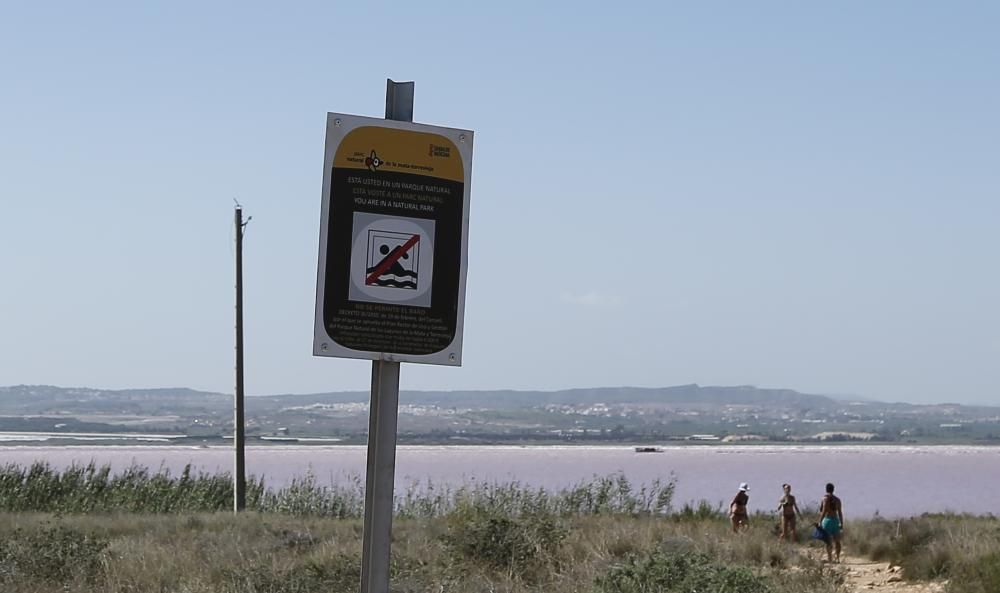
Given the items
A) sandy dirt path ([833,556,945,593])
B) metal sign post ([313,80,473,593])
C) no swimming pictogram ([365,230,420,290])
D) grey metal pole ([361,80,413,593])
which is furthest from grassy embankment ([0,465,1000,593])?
no swimming pictogram ([365,230,420,290])

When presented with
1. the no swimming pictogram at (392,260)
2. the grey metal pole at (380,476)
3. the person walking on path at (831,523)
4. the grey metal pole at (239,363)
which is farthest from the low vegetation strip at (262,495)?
the no swimming pictogram at (392,260)

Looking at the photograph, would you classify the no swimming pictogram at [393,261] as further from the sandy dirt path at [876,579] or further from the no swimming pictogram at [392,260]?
the sandy dirt path at [876,579]

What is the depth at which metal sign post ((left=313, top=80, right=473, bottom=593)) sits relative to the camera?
20.9ft

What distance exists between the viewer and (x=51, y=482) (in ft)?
90.1

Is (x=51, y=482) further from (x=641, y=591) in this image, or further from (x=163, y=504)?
(x=641, y=591)

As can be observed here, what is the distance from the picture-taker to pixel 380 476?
6.44 m

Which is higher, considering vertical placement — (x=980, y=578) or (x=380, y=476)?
(x=380, y=476)

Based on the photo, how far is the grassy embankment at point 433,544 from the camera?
12.5 m

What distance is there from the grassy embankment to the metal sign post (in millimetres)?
5220

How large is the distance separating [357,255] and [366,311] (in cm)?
25

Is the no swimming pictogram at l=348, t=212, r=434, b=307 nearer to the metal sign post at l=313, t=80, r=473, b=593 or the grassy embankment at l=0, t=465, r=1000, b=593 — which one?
the metal sign post at l=313, t=80, r=473, b=593

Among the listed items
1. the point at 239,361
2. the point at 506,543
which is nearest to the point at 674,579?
the point at 506,543

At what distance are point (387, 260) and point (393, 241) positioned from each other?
0.29ft

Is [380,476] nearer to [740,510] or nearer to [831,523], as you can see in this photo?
[831,523]
